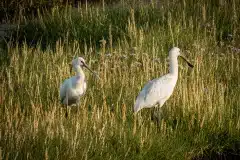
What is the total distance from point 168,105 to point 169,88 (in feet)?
1.22

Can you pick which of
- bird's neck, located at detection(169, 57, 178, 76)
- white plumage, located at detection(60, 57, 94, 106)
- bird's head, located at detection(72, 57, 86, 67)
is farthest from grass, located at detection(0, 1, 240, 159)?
bird's head, located at detection(72, 57, 86, 67)

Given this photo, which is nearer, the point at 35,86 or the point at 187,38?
the point at 35,86

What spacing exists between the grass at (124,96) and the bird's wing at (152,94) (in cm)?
15

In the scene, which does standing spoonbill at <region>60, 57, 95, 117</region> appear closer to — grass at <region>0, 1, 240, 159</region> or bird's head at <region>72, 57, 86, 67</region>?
bird's head at <region>72, 57, 86, 67</region>

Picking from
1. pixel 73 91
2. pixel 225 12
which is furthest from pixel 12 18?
pixel 73 91

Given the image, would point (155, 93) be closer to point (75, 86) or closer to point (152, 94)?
point (152, 94)

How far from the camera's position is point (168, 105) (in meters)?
6.74

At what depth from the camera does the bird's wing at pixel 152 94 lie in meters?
6.25

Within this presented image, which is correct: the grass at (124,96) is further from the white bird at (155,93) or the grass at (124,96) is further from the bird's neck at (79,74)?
the bird's neck at (79,74)

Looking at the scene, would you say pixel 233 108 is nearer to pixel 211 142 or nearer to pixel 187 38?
pixel 211 142

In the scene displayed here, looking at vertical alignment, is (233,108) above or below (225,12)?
below

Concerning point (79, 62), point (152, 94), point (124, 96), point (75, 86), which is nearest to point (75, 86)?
point (75, 86)

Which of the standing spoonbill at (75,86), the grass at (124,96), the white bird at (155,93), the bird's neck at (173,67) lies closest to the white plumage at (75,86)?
the standing spoonbill at (75,86)

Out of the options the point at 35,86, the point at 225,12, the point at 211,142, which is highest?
the point at 225,12
